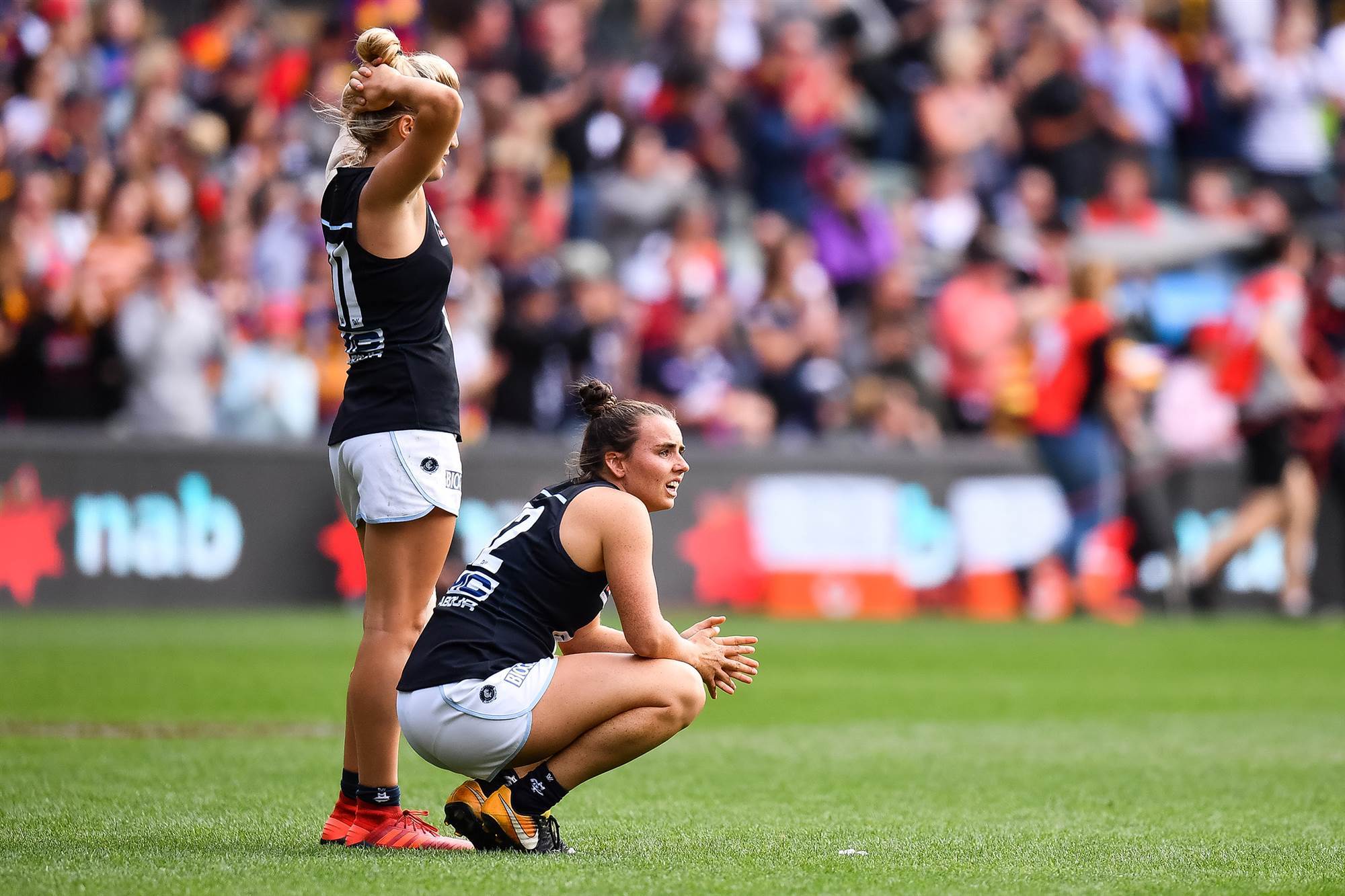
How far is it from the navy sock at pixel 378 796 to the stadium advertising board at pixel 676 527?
8.69 metres

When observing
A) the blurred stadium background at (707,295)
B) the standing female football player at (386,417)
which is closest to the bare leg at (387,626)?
the standing female football player at (386,417)

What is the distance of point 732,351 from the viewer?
54.3ft

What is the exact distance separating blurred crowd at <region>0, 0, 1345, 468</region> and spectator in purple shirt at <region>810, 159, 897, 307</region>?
28 millimetres

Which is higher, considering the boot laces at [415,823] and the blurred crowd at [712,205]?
the blurred crowd at [712,205]

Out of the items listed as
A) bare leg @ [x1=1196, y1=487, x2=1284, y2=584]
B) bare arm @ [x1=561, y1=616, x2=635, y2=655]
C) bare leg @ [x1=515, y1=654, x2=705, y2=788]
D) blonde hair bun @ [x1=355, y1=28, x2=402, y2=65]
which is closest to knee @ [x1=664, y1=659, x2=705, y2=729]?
bare leg @ [x1=515, y1=654, x2=705, y2=788]

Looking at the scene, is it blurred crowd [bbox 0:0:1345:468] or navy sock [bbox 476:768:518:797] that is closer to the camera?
navy sock [bbox 476:768:518:797]

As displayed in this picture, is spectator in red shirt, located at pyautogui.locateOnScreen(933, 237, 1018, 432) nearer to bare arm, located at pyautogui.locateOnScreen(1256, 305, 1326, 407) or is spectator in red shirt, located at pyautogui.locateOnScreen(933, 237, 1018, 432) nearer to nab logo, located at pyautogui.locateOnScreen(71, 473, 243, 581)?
bare arm, located at pyautogui.locateOnScreen(1256, 305, 1326, 407)

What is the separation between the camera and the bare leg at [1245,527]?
15.8 m

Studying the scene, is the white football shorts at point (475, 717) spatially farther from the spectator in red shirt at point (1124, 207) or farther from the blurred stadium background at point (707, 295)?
the spectator in red shirt at point (1124, 207)

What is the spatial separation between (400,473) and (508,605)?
0.49 metres

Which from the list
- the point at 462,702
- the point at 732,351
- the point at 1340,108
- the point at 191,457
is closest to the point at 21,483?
the point at 191,457

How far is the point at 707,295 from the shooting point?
644 inches

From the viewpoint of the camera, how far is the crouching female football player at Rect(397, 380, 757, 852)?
487 centimetres

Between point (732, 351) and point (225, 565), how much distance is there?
517 centimetres
